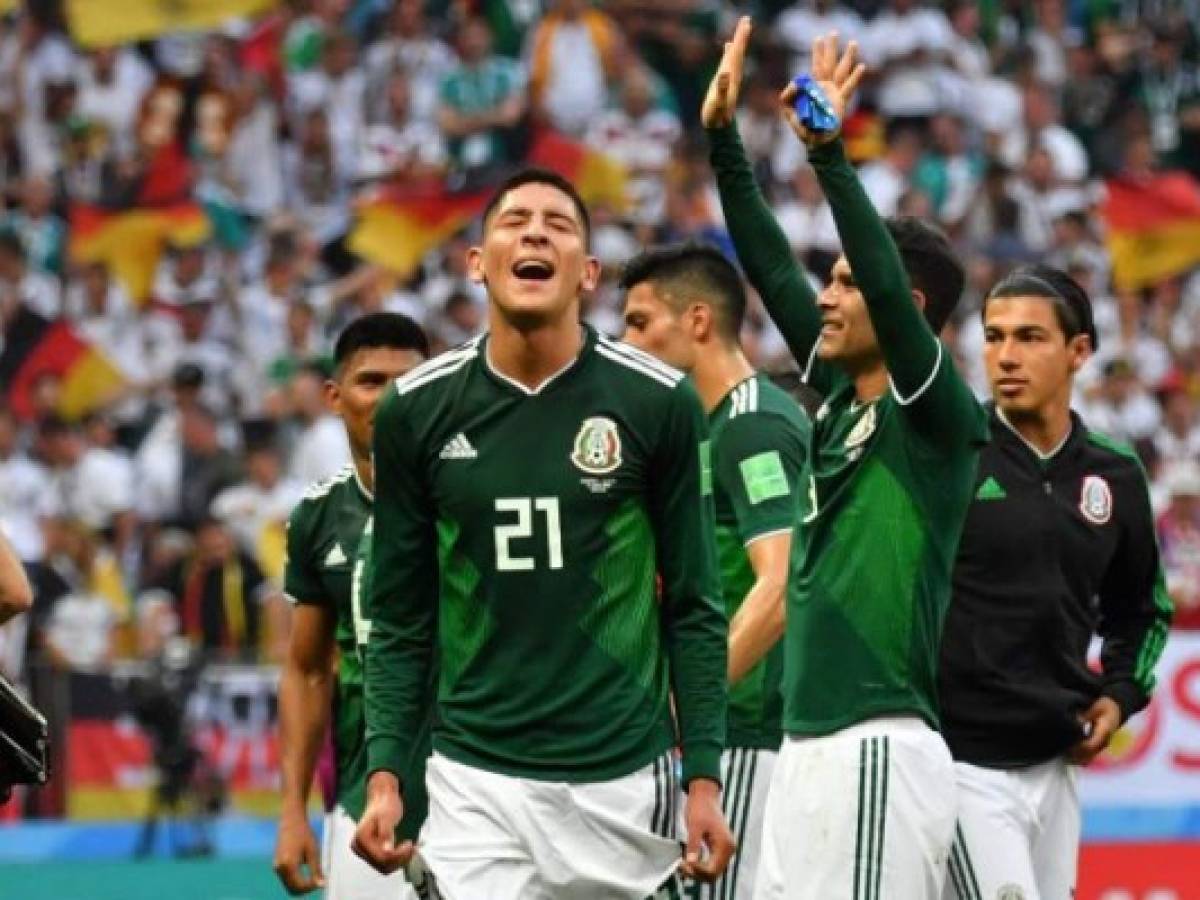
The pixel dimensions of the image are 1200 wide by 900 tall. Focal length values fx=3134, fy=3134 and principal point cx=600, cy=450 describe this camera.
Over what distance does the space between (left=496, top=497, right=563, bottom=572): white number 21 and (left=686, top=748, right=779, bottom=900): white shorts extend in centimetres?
222

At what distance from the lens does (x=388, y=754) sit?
7223mm

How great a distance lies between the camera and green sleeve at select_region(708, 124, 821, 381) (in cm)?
872

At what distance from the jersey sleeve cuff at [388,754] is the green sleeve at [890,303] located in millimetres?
1494

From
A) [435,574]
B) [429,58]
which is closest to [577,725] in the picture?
[435,574]

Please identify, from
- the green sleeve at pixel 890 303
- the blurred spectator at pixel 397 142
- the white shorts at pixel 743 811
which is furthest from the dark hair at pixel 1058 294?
the blurred spectator at pixel 397 142

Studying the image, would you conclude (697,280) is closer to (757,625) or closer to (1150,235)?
(757,625)

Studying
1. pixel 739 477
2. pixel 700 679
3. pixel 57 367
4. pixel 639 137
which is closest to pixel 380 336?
pixel 739 477

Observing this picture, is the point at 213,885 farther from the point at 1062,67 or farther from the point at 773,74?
the point at 1062,67

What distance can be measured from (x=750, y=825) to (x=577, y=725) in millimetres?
2236

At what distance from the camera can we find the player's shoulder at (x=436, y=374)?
24.0 feet

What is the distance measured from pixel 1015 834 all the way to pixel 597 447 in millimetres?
2171

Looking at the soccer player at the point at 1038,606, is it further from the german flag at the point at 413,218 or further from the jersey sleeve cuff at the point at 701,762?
the german flag at the point at 413,218

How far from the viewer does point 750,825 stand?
934 centimetres

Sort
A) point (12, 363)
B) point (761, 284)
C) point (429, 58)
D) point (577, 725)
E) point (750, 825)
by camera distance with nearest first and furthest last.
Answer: point (577, 725), point (761, 284), point (750, 825), point (12, 363), point (429, 58)
